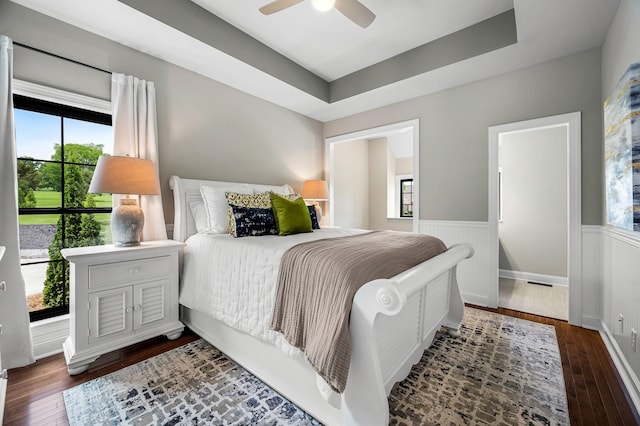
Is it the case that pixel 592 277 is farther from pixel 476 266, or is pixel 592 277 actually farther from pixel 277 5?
pixel 277 5

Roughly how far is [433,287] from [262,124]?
2.88 meters

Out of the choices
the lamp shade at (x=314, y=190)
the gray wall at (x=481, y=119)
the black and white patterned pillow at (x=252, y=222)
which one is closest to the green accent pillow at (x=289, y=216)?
the black and white patterned pillow at (x=252, y=222)

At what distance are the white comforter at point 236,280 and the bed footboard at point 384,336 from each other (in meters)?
0.37

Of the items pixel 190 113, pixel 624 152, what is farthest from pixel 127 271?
pixel 624 152

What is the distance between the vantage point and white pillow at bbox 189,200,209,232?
2.62 meters

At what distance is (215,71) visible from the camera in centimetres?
295

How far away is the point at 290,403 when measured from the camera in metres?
1.54

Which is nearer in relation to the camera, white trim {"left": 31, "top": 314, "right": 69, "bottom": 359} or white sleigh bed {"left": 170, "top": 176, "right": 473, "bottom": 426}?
white sleigh bed {"left": 170, "top": 176, "right": 473, "bottom": 426}

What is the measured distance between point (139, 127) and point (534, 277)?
17.6ft

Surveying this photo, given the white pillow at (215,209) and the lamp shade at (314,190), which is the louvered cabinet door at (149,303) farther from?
the lamp shade at (314,190)

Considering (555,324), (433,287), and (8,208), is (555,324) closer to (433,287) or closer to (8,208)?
(433,287)

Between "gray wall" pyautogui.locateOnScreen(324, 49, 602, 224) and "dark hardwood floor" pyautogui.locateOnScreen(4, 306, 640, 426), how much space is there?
48.8 inches

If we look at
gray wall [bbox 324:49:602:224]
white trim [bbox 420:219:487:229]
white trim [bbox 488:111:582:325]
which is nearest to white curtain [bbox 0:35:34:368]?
gray wall [bbox 324:49:602:224]

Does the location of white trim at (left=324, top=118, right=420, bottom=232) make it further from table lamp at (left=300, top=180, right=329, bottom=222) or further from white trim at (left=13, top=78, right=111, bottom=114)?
white trim at (left=13, top=78, right=111, bottom=114)
